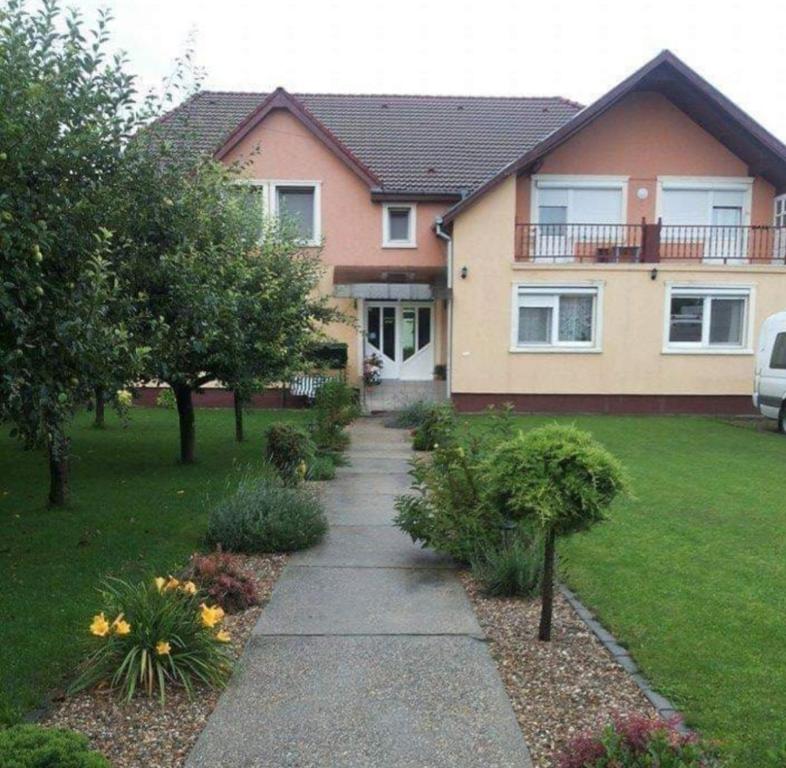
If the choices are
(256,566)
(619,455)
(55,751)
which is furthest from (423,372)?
(55,751)

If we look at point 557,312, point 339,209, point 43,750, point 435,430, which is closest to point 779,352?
point 557,312

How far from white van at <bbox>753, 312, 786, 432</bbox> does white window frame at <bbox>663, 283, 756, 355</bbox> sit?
Result: 2464 millimetres

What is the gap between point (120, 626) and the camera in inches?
149

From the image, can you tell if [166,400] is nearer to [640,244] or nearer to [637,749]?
[640,244]

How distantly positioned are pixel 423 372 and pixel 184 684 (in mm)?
17769

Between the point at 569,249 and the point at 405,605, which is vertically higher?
the point at 569,249

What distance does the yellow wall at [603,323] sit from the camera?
18.0 m

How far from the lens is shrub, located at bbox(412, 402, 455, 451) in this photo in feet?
34.8

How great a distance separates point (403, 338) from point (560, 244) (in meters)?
5.08

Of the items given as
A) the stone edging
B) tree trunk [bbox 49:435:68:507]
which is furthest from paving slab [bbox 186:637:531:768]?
tree trunk [bbox 49:435:68:507]

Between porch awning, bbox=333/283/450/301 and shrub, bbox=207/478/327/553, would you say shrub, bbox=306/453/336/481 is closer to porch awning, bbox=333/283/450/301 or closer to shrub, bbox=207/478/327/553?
shrub, bbox=207/478/327/553

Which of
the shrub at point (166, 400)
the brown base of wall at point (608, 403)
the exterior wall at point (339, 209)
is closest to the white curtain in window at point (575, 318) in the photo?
the brown base of wall at point (608, 403)

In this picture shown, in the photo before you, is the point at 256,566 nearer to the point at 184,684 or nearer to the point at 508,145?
the point at 184,684

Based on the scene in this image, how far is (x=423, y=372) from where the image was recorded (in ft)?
70.1
